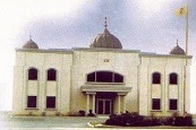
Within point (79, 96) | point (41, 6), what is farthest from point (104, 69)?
point (41, 6)

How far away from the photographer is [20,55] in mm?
23906

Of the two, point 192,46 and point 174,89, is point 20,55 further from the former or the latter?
point 192,46

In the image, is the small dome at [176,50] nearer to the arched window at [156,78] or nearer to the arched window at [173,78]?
the arched window at [173,78]

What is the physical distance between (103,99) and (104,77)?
3.27ft

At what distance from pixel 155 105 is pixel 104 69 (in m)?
2.81

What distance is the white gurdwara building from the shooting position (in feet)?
80.0

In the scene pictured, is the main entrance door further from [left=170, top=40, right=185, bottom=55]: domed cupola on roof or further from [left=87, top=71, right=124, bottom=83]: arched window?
[left=170, top=40, right=185, bottom=55]: domed cupola on roof

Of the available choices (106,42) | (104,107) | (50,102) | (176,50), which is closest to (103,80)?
(104,107)

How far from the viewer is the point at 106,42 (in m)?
25.9

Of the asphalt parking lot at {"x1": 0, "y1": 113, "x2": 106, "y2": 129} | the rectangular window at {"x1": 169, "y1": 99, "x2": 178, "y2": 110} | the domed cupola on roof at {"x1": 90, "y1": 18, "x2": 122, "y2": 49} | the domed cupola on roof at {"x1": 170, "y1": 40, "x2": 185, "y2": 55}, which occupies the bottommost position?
the asphalt parking lot at {"x1": 0, "y1": 113, "x2": 106, "y2": 129}

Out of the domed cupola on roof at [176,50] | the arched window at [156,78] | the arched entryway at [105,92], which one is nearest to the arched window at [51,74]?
the arched entryway at [105,92]

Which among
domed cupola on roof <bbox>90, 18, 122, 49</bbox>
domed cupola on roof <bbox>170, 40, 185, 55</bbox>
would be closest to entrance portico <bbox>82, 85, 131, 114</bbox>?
domed cupola on roof <bbox>90, 18, 122, 49</bbox>

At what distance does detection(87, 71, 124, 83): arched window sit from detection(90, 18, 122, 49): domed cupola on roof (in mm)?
1270

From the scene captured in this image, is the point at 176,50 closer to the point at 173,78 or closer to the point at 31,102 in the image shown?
the point at 173,78
